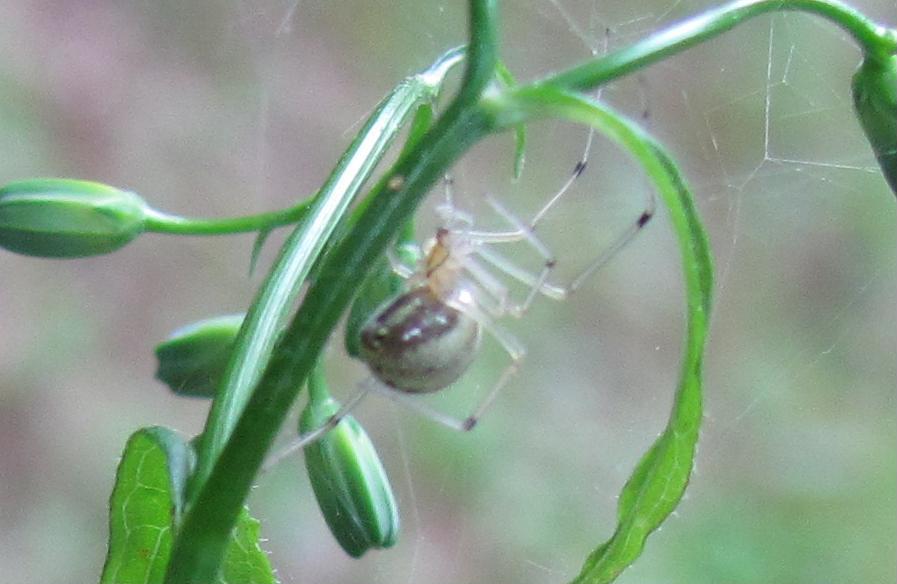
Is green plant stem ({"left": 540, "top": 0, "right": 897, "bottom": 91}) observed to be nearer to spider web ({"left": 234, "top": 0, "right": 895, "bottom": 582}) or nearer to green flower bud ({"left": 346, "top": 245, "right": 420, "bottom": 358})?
green flower bud ({"left": 346, "top": 245, "right": 420, "bottom": 358})

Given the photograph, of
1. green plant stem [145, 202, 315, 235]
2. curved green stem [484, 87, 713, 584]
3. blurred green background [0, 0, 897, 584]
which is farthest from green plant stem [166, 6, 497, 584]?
blurred green background [0, 0, 897, 584]

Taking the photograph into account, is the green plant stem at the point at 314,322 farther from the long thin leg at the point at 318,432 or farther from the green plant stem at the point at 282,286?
the long thin leg at the point at 318,432

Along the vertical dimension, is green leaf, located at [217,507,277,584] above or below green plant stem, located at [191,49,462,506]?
below

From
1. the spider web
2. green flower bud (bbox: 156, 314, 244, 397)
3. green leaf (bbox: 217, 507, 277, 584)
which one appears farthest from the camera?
the spider web

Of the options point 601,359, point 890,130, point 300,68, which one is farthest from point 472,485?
point 890,130

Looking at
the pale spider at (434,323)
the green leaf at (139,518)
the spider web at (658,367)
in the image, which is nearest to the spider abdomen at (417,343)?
the pale spider at (434,323)

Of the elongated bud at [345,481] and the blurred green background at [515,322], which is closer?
the elongated bud at [345,481]

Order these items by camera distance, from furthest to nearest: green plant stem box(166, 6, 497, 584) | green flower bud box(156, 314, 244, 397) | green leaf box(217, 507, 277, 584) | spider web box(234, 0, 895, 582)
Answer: spider web box(234, 0, 895, 582), green flower bud box(156, 314, 244, 397), green leaf box(217, 507, 277, 584), green plant stem box(166, 6, 497, 584)
